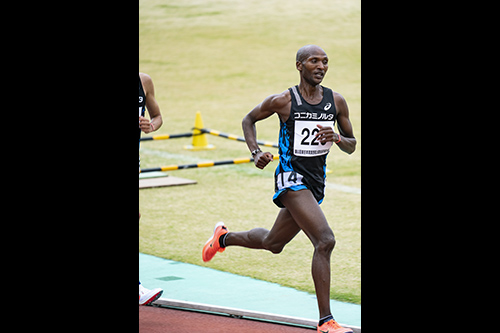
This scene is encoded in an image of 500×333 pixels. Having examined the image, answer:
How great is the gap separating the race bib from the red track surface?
1325 mm

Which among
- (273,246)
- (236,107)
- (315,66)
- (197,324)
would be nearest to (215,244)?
(273,246)

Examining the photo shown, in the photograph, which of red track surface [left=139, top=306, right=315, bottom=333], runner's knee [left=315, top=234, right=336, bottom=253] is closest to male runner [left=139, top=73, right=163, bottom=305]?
red track surface [left=139, top=306, right=315, bottom=333]

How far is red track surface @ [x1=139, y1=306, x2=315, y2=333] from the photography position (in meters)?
5.93

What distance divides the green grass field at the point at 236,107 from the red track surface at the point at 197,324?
1.11 metres

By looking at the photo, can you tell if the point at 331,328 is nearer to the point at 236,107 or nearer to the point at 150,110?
the point at 150,110

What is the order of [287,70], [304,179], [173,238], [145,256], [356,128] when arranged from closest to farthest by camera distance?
[304,179]
[145,256]
[173,238]
[356,128]
[287,70]

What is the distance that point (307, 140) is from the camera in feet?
19.4

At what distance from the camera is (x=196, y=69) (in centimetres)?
2850

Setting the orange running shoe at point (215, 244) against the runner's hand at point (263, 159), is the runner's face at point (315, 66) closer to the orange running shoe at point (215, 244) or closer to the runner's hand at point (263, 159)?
the runner's hand at point (263, 159)

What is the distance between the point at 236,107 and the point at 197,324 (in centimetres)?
1717

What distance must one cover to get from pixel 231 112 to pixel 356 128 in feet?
13.6

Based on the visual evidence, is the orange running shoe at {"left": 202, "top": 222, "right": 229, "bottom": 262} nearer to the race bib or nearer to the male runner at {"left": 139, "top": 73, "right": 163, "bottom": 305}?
the male runner at {"left": 139, "top": 73, "right": 163, "bottom": 305}
